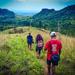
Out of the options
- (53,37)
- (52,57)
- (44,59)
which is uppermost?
(53,37)

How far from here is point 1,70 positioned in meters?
12.5

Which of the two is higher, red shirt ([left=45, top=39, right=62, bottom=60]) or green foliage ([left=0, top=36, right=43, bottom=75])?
red shirt ([left=45, top=39, right=62, bottom=60])

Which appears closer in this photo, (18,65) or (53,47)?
(53,47)

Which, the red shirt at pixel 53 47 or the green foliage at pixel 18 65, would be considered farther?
the green foliage at pixel 18 65

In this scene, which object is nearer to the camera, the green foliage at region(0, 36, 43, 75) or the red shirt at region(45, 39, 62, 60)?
the red shirt at region(45, 39, 62, 60)

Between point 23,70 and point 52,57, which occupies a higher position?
point 52,57

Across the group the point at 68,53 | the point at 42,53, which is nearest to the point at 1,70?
the point at 68,53

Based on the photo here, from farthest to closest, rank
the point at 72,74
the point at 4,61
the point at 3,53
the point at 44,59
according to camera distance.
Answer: the point at 44,59 < the point at 3,53 < the point at 4,61 < the point at 72,74

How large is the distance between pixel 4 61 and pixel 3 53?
1025 millimetres

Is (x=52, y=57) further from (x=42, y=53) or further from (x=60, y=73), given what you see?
(x=42, y=53)

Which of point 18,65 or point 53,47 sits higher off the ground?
point 53,47

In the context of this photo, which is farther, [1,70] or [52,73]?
[1,70]

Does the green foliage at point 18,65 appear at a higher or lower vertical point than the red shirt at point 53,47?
lower

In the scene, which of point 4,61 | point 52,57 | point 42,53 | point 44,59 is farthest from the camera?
point 42,53
